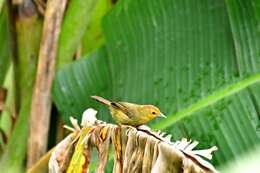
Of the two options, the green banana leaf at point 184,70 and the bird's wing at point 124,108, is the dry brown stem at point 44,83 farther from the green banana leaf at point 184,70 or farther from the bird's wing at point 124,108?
→ the bird's wing at point 124,108

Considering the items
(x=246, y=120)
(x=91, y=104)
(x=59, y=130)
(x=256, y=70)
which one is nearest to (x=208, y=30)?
(x=256, y=70)

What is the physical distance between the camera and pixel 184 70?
1815 millimetres

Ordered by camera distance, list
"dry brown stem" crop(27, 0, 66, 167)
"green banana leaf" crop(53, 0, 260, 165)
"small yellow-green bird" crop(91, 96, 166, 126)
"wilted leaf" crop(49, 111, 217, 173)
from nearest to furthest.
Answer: "wilted leaf" crop(49, 111, 217, 173) → "small yellow-green bird" crop(91, 96, 166, 126) → "green banana leaf" crop(53, 0, 260, 165) → "dry brown stem" crop(27, 0, 66, 167)

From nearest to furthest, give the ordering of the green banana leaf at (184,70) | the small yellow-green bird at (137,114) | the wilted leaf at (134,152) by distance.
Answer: the wilted leaf at (134,152), the small yellow-green bird at (137,114), the green banana leaf at (184,70)

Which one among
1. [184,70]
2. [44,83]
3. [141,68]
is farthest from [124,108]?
[44,83]

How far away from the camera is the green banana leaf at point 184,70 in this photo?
1.63 m

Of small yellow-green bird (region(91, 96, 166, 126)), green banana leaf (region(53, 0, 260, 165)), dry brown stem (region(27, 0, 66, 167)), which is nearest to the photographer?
small yellow-green bird (region(91, 96, 166, 126))

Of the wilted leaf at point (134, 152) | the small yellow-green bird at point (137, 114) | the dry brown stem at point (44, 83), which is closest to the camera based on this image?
the wilted leaf at point (134, 152)

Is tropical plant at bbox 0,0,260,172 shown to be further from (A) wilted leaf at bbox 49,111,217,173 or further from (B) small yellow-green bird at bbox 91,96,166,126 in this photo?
(A) wilted leaf at bbox 49,111,217,173

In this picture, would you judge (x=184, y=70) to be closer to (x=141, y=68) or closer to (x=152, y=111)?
(x=141, y=68)

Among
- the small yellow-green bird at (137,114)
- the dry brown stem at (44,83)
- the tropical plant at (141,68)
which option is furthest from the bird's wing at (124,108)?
the dry brown stem at (44,83)

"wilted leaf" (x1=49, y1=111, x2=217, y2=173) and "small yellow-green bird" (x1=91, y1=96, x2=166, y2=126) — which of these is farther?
"small yellow-green bird" (x1=91, y1=96, x2=166, y2=126)

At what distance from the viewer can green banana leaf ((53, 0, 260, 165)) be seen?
5.36 ft

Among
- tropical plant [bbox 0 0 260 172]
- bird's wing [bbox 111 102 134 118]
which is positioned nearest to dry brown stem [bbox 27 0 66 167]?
tropical plant [bbox 0 0 260 172]
